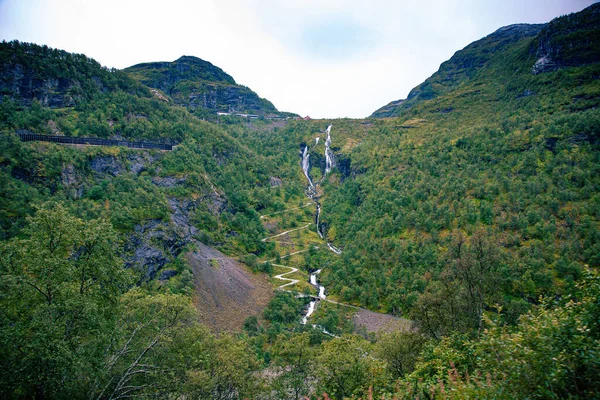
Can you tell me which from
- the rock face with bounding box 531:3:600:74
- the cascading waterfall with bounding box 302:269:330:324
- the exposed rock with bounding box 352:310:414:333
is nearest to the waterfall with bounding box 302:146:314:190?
the cascading waterfall with bounding box 302:269:330:324

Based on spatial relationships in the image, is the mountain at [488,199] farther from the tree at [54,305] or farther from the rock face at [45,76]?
the rock face at [45,76]

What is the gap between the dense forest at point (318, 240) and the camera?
49.9 feet

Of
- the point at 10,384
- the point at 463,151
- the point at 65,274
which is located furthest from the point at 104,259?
the point at 463,151

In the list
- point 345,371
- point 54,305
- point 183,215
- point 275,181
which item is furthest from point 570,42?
point 54,305

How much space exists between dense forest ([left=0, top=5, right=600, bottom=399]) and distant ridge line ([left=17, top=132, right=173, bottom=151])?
9.16ft

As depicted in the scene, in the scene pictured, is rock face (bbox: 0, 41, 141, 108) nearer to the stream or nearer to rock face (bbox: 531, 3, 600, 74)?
the stream

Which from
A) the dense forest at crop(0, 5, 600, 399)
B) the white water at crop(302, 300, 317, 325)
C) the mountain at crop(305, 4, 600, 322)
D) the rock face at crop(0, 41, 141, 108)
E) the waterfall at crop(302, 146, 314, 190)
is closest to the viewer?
the dense forest at crop(0, 5, 600, 399)

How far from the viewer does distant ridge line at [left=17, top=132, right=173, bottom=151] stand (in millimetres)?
64625

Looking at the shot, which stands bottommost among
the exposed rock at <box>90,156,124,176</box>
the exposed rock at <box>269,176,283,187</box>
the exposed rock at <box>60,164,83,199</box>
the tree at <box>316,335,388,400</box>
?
the tree at <box>316,335,388,400</box>

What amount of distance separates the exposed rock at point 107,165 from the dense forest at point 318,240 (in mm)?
465

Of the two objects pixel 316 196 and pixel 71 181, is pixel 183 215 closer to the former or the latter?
pixel 71 181

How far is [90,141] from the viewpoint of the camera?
2921 inches

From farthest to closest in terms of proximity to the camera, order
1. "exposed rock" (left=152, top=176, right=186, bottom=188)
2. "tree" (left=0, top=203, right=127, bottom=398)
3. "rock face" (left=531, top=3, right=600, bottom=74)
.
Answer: "rock face" (left=531, top=3, right=600, bottom=74) < "exposed rock" (left=152, top=176, right=186, bottom=188) < "tree" (left=0, top=203, right=127, bottom=398)

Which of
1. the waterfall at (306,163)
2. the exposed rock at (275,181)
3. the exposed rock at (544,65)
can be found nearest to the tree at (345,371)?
the exposed rock at (275,181)
